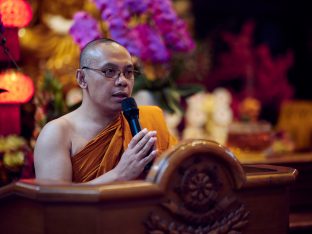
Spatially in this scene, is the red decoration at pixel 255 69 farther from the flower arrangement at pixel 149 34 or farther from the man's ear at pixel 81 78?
the man's ear at pixel 81 78

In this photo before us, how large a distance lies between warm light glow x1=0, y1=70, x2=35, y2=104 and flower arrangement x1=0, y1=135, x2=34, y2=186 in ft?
0.58

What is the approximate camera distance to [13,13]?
2701 mm

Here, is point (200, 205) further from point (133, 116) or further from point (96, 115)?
point (96, 115)

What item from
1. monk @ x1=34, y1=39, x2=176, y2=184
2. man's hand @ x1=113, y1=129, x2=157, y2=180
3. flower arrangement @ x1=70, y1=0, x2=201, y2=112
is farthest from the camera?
flower arrangement @ x1=70, y1=0, x2=201, y2=112

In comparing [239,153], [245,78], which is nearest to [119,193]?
[239,153]

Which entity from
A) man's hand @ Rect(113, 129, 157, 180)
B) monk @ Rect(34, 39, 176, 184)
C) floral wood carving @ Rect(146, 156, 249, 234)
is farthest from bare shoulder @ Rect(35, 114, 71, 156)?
floral wood carving @ Rect(146, 156, 249, 234)

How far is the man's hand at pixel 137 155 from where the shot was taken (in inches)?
72.1

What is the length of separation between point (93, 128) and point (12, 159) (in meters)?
0.66

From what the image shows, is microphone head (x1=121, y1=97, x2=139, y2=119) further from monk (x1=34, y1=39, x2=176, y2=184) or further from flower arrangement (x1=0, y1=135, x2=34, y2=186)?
flower arrangement (x1=0, y1=135, x2=34, y2=186)

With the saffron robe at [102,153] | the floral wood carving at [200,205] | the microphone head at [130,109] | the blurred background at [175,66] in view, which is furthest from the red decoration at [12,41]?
the floral wood carving at [200,205]

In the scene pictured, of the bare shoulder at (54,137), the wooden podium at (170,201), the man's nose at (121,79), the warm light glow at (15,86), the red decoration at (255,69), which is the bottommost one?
the wooden podium at (170,201)

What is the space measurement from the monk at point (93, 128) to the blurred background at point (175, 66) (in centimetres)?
39

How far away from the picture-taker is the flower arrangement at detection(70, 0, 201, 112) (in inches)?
119

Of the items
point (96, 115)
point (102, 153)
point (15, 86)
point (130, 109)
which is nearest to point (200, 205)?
point (130, 109)
